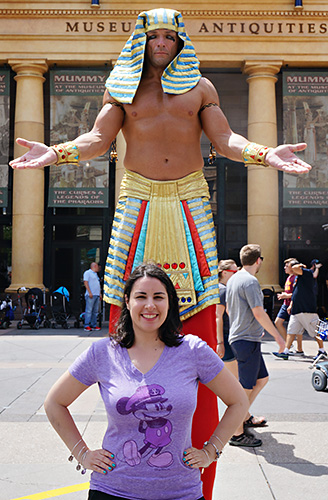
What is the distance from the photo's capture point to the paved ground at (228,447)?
4000mm

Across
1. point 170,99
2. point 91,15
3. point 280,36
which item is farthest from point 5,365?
point 280,36

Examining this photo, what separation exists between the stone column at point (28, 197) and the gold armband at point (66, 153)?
15.1m

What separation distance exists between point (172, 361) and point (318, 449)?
121 inches

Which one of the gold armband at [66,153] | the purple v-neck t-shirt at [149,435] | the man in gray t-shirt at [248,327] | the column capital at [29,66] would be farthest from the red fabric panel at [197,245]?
the column capital at [29,66]

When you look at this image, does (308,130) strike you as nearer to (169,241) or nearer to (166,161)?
(166,161)

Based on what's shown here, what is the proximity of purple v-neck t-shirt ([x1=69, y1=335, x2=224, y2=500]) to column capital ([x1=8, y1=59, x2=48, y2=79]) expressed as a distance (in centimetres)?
1717

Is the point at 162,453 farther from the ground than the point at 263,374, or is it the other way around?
the point at 162,453

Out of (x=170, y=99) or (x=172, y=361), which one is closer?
(x=172, y=361)

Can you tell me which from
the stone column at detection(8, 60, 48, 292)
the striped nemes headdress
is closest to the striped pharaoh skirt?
the striped nemes headdress

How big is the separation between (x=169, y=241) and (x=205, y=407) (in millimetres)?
885

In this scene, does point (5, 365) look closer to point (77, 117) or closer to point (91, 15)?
point (77, 117)

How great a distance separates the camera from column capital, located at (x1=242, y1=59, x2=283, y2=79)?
58.9ft

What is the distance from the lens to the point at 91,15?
17.7 meters

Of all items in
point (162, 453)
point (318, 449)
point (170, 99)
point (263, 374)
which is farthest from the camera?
point (263, 374)
